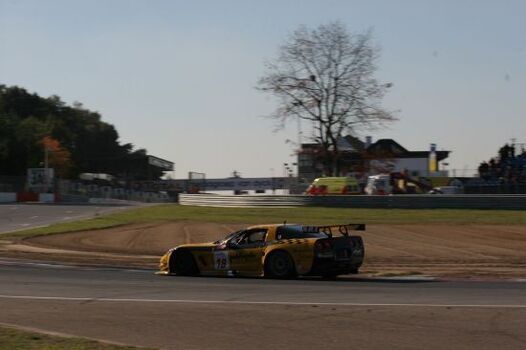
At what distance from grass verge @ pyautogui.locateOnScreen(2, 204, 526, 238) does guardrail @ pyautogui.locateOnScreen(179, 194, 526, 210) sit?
0.77 m

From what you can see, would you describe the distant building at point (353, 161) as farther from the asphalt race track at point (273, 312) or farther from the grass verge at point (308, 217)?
the asphalt race track at point (273, 312)

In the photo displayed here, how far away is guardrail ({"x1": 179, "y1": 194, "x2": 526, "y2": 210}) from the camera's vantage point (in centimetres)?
3800

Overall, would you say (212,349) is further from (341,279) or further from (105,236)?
(105,236)

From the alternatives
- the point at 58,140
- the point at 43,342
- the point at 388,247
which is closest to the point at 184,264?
the point at 388,247

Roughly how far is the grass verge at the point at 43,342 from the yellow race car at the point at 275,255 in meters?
8.70

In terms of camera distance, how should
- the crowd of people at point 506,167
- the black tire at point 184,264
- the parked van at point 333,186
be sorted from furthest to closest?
the crowd of people at point 506,167 → the parked van at point 333,186 → the black tire at point 184,264

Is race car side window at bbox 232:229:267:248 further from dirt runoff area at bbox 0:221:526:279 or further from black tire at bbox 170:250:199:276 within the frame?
dirt runoff area at bbox 0:221:526:279

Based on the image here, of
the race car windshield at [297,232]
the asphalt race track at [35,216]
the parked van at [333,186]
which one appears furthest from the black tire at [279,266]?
the parked van at [333,186]

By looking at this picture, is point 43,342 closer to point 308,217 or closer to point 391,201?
point 308,217

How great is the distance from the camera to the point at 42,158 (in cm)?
9594

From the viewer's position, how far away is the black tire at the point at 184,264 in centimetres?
1819

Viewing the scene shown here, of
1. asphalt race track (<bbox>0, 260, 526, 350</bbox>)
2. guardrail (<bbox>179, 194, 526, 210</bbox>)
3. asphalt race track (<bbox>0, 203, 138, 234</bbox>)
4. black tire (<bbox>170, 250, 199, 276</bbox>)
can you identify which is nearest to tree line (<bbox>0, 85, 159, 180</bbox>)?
asphalt race track (<bbox>0, 203, 138, 234</bbox>)

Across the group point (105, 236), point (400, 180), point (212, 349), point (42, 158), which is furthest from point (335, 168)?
point (212, 349)

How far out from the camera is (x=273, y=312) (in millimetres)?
11289
